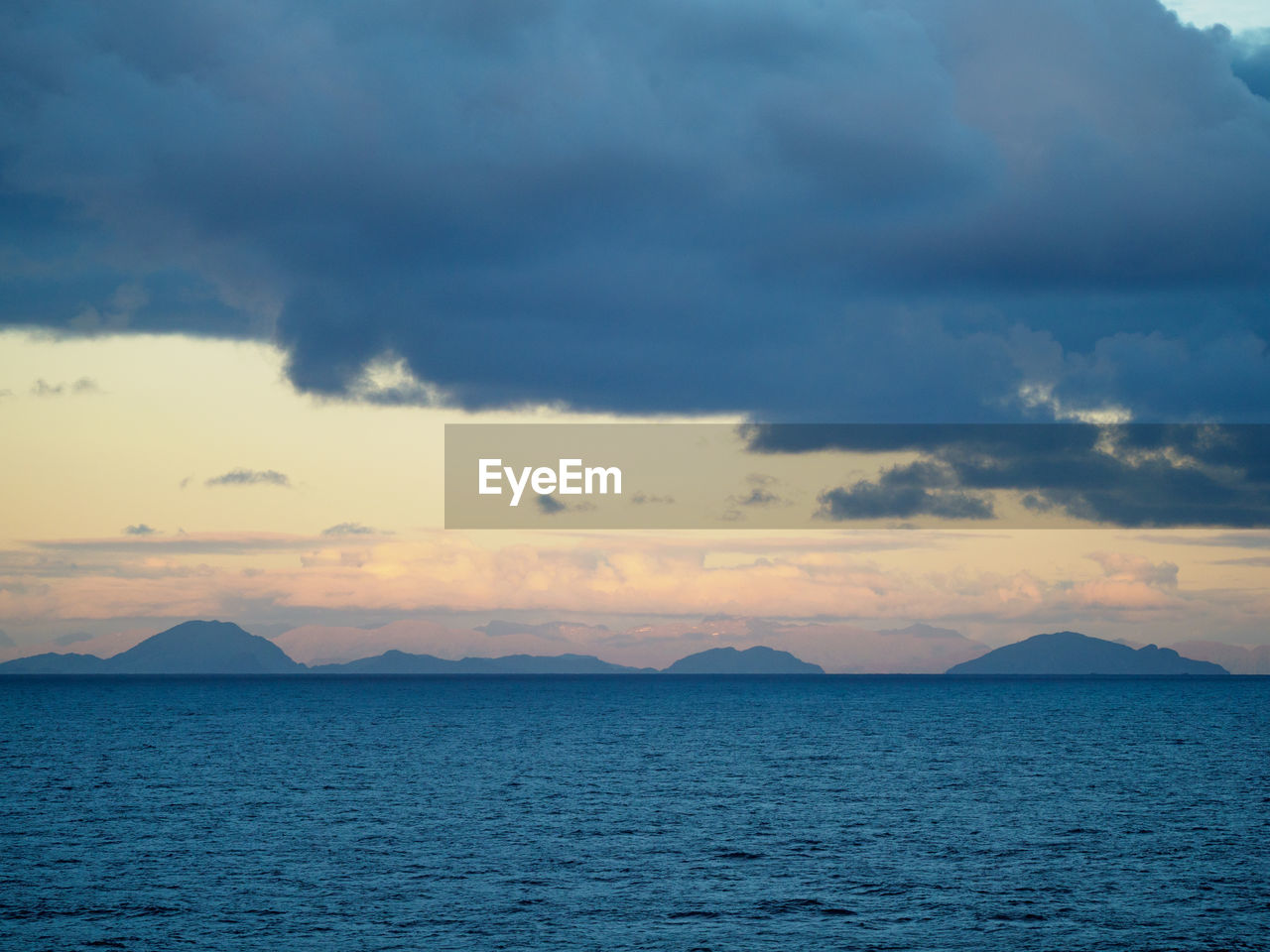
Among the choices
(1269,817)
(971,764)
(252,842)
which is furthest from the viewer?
(971,764)

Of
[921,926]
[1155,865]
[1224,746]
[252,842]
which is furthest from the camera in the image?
[1224,746]

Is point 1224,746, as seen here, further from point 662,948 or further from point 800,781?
point 662,948

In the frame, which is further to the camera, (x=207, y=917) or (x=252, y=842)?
(x=252, y=842)

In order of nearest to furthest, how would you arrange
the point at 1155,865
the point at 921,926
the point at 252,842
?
1. the point at 921,926
2. the point at 1155,865
3. the point at 252,842

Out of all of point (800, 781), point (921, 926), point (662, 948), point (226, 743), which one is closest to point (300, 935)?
point (662, 948)

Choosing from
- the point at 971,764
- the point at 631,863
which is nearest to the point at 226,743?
the point at 971,764

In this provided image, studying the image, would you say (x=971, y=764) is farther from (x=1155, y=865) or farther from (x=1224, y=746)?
(x=1155, y=865)
